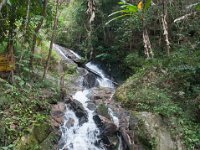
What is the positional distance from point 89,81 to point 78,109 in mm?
4429

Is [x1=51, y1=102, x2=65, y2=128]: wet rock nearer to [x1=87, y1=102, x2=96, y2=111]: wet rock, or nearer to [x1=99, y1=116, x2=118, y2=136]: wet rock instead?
[x1=87, y1=102, x2=96, y2=111]: wet rock

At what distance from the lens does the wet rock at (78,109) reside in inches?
394

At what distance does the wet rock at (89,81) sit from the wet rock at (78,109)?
3406 millimetres

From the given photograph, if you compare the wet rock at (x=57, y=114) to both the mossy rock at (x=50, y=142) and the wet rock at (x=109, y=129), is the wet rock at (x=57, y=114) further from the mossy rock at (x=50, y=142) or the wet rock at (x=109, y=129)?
the wet rock at (x=109, y=129)

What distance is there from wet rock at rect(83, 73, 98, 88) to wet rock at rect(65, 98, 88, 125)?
3406 mm

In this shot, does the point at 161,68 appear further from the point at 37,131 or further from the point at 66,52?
the point at 66,52

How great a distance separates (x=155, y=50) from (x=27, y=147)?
9528 millimetres

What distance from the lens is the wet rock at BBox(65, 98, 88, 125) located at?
32.9 ft

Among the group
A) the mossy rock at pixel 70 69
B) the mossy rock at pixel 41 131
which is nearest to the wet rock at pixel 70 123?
the mossy rock at pixel 41 131

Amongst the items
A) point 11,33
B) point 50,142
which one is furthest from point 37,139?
point 11,33

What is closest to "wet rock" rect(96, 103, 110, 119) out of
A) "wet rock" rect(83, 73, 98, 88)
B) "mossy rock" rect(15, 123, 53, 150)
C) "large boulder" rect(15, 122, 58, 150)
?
"large boulder" rect(15, 122, 58, 150)

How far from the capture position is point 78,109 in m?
10.4

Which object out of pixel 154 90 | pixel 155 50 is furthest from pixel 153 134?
pixel 155 50

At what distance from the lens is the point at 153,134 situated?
854cm
